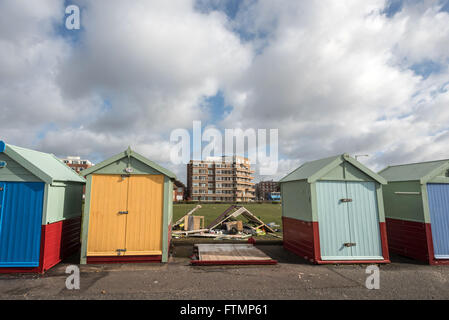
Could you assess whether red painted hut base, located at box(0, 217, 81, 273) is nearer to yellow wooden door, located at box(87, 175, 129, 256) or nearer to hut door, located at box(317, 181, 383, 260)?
yellow wooden door, located at box(87, 175, 129, 256)

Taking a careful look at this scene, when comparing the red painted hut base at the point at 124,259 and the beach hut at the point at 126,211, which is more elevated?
the beach hut at the point at 126,211

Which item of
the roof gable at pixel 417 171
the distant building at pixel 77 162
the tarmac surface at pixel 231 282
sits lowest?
the tarmac surface at pixel 231 282

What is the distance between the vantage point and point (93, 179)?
919 centimetres

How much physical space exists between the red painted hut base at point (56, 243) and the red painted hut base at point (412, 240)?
14.0m

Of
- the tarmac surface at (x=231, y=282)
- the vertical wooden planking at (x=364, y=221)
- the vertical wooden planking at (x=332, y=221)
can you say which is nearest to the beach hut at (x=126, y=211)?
the tarmac surface at (x=231, y=282)

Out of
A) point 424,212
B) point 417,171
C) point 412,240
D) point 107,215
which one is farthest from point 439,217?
point 107,215

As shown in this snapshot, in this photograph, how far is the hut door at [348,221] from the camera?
910 cm

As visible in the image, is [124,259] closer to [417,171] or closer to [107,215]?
[107,215]

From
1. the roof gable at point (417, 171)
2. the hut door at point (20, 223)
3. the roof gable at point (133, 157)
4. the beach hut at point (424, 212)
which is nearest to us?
the hut door at point (20, 223)

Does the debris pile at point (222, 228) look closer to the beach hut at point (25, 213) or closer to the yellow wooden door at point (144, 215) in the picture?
the yellow wooden door at point (144, 215)

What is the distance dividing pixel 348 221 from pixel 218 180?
276 ft
